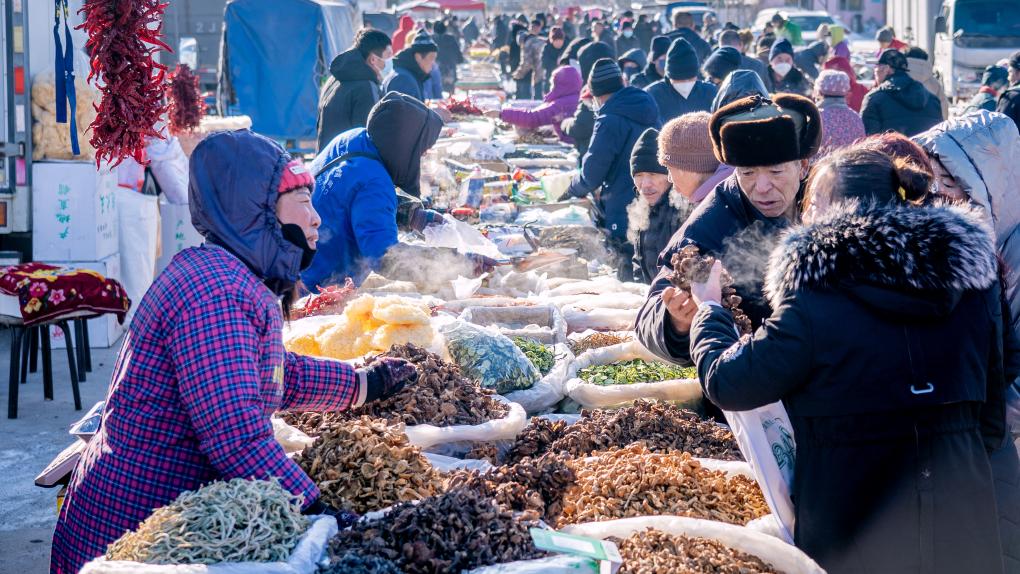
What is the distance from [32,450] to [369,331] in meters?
2.44

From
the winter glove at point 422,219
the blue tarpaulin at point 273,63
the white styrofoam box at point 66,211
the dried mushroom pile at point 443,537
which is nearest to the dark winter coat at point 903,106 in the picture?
the winter glove at point 422,219

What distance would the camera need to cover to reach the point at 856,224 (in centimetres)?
242

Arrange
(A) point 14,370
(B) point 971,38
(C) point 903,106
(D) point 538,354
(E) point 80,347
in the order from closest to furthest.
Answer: (D) point 538,354, (A) point 14,370, (E) point 80,347, (C) point 903,106, (B) point 971,38

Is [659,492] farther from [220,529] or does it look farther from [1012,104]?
[1012,104]

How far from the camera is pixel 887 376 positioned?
235 cm

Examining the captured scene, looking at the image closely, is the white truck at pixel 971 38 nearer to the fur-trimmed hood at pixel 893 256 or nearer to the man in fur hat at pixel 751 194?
the man in fur hat at pixel 751 194

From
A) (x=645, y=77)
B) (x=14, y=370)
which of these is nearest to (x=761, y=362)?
(x=14, y=370)

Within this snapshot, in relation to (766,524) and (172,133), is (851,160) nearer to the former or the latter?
(766,524)

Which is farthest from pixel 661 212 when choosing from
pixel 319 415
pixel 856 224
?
pixel 856 224

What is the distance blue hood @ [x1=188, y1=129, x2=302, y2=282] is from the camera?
2.56m

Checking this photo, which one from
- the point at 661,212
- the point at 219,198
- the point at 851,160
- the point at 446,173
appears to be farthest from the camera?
the point at 446,173

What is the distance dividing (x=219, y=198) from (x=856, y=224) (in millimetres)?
1466

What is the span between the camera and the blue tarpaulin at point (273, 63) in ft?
47.2

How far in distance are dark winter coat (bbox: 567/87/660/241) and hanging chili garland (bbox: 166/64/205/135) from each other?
334cm
